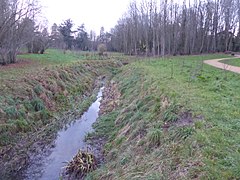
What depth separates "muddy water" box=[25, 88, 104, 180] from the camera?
28.1 feet

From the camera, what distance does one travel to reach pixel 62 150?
10438 millimetres

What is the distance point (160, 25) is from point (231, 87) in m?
39.1

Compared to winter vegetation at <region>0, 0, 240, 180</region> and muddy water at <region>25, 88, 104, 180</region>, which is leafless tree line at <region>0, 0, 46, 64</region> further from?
muddy water at <region>25, 88, 104, 180</region>

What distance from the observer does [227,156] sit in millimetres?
5352

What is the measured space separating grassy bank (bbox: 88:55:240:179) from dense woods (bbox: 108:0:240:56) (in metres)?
39.9

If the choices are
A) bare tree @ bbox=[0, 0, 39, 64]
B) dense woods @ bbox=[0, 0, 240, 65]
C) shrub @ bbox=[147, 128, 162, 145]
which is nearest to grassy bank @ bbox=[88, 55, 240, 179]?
shrub @ bbox=[147, 128, 162, 145]

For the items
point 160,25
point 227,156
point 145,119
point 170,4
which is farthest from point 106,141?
point 170,4

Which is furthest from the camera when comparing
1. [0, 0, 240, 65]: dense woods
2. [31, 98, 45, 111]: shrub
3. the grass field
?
[0, 0, 240, 65]: dense woods

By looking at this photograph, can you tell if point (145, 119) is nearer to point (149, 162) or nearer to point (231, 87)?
point (149, 162)

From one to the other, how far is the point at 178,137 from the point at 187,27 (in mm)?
48938

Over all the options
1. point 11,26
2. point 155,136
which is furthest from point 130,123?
point 11,26

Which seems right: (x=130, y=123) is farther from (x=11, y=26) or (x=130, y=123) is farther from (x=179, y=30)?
Result: (x=179, y=30)

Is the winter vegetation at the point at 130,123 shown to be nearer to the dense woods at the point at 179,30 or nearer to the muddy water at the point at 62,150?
the muddy water at the point at 62,150

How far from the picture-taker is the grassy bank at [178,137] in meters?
5.32
